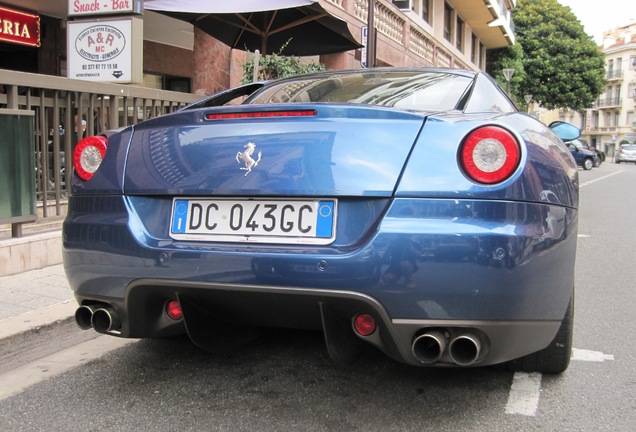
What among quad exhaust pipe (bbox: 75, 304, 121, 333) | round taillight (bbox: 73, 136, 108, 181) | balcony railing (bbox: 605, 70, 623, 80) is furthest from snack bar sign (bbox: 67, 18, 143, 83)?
balcony railing (bbox: 605, 70, 623, 80)

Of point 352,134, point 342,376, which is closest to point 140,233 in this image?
point 352,134

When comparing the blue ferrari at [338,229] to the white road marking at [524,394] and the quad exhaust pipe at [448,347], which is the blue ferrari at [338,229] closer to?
the quad exhaust pipe at [448,347]

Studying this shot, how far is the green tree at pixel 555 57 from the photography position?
37.8m

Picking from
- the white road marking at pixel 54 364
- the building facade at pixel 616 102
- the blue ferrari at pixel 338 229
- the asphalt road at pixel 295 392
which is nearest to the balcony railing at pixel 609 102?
the building facade at pixel 616 102

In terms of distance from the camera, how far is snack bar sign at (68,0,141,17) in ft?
19.3

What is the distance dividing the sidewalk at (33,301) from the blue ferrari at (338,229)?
1072mm

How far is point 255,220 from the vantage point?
2193mm

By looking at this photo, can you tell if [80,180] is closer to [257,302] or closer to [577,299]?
[257,302]

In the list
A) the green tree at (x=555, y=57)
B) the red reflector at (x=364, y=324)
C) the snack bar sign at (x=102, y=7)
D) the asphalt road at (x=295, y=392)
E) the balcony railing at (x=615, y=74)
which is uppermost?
the balcony railing at (x=615, y=74)

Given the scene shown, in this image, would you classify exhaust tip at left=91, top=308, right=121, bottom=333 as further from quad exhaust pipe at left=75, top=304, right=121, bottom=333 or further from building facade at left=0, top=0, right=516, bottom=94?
building facade at left=0, top=0, right=516, bottom=94

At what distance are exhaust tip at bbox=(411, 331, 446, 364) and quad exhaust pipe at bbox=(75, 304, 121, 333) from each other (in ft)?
4.00

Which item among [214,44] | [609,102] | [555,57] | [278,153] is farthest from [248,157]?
[609,102]

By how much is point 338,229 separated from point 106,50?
16.2ft

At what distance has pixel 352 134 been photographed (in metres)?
2.16
